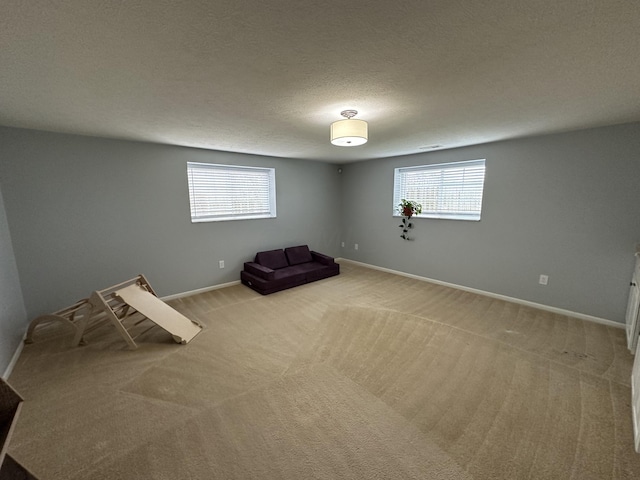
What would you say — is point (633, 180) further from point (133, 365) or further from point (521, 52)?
point (133, 365)

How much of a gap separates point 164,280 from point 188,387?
87.3 inches

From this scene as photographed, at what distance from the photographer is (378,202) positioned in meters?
5.12

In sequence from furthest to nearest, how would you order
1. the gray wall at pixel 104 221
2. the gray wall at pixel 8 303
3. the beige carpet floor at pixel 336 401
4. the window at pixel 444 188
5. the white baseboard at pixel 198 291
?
the window at pixel 444 188, the white baseboard at pixel 198 291, the gray wall at pixel 104 221, the gray wall at pixel 8 303, the beige carpet floor at pixel 336 401

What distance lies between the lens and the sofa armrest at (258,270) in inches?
157

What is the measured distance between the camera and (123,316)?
109 inches

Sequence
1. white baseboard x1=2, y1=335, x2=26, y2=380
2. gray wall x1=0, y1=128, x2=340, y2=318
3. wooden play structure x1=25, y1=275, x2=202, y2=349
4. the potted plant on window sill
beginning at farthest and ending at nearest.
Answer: the potted plant on window sill
gray wall x1=0, y1=128, x2=340, y2=318
wooden play structure x1=25, y1=275, x2=202, y2=349
white baseboard x1=2, y1=335, x2=26, y2=380

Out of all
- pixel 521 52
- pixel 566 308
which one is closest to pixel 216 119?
pixel 521 52

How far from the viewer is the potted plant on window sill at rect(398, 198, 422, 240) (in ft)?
14.8

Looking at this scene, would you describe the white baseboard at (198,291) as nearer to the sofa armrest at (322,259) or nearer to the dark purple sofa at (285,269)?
the dark purple sofa at (285,269)

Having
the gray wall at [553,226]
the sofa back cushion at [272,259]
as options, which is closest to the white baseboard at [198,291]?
the sofa back cushion at [272,259]

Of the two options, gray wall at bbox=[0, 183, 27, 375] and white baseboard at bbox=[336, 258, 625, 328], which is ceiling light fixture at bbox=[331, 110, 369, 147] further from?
gray wall at bbox=[0, 183, 27, 375]

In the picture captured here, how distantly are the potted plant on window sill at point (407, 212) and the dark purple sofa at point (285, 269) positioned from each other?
1.47 metres

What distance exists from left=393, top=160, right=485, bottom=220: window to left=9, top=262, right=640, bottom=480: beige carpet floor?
181 centimetres

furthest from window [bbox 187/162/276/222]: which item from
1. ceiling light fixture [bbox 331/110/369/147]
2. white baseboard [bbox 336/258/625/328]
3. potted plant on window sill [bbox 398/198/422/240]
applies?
white baseboard [bbox 336/258/625/328]
